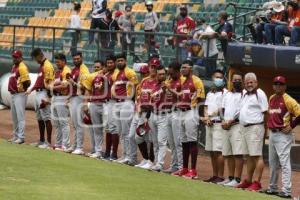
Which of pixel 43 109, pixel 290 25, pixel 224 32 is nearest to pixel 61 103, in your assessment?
pixel 43 109

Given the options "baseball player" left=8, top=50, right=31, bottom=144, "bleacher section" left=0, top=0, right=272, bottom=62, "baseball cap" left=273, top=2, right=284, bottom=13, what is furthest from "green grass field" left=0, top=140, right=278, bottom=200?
"bleacher section" left=0, top=0, right=272, bottom=62

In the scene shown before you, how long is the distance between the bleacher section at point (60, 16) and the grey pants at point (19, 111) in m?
3.35

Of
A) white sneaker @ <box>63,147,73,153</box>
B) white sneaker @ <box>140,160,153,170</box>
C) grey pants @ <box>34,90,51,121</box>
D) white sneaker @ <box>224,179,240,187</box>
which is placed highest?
grey pants @ <box>34,90,51,121</box>

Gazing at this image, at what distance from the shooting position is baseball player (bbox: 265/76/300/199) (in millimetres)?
14086

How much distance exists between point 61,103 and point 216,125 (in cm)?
427

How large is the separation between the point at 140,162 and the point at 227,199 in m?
4.96

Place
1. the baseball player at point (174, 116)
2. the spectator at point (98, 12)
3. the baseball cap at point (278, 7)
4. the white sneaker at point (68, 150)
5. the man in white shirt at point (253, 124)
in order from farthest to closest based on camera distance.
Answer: the spectator at point (98, 12), the white sneaker at point (68, 150), the baseball cap at point (278, 7), the baseball player at point (174, 116), the man in white shirt at point (253, 124)

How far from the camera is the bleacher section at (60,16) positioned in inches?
975

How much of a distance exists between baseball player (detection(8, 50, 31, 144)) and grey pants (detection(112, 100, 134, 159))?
2639mm

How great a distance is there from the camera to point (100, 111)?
18109mm

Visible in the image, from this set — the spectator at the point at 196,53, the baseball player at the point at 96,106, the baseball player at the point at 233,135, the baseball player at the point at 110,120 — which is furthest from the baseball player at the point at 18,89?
the baseball player at the point at 233,135

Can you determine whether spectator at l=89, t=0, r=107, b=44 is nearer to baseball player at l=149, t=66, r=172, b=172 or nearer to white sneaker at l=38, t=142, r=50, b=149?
white sneaker at l=38, t=142, r=50, b=149

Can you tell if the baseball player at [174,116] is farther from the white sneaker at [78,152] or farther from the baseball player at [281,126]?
the white sneaker at [78,152]

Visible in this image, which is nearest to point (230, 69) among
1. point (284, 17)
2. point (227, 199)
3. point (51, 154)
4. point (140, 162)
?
point (284, 17)
